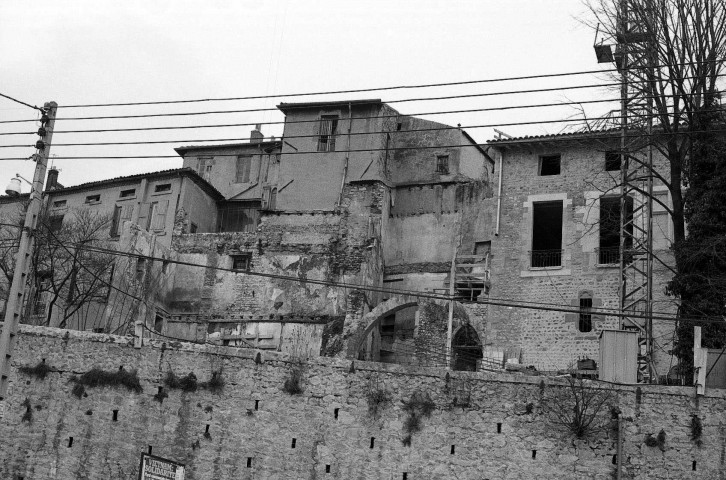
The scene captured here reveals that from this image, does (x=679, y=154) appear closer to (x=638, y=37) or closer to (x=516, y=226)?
(x=638, y=37)

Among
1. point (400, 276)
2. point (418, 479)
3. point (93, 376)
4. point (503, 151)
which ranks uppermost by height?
point (503, 151)

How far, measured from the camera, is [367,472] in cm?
2427

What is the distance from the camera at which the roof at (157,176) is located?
144 ft

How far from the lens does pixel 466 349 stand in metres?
36.1

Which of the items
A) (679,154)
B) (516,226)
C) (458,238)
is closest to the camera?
(679,154)

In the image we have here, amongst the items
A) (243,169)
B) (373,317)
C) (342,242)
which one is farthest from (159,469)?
(243,169)

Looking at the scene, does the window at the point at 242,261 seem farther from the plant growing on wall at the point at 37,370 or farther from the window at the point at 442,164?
the plant growing on wall at the point at 37,370

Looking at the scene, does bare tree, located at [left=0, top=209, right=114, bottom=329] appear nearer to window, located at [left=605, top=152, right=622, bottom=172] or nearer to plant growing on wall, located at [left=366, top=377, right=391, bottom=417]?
plant growing on wall, located at [left=366, top=377, right=391, bottom=417]

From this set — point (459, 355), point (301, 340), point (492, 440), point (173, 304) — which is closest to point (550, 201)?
point (459, 355)

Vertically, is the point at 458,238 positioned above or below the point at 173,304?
above

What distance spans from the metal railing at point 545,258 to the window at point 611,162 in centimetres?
323

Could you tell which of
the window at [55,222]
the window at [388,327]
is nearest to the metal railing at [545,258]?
the window at [388,327]

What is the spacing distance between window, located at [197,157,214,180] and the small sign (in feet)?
80.3

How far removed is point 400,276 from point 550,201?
8114 millimetres
